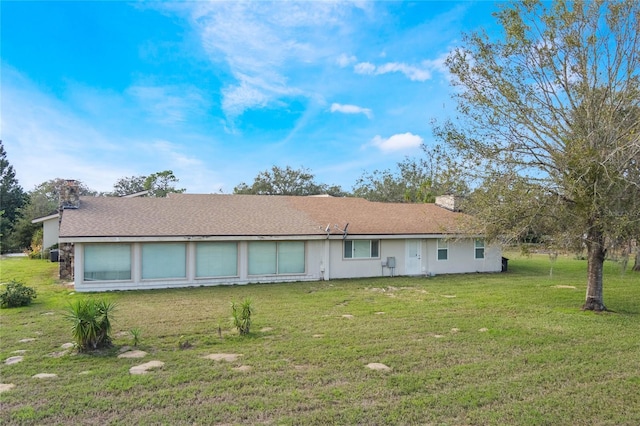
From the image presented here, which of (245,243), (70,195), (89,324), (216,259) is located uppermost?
(70,195)

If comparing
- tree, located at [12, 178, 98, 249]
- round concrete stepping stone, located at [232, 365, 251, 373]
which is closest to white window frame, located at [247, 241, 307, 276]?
round concrete stepping stone, located at [232, 365, 251, 373]

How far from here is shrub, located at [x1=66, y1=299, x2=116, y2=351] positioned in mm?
6746

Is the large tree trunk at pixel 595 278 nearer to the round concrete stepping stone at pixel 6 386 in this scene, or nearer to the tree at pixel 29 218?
the round concrete stepping stone at pixel 6 386

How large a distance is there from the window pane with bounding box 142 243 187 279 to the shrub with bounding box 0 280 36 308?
3.79 metres

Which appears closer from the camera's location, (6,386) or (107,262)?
(6,386)

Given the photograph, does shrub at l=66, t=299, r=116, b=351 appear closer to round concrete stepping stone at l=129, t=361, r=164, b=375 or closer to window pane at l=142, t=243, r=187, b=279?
round concrete stepping stone at l=129, t=361, r=164, b=375

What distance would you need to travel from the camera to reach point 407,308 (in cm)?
1085

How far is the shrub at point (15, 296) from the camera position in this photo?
10.7m

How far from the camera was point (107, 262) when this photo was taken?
13922 millimetres

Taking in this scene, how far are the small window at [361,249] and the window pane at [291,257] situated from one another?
6.56ft

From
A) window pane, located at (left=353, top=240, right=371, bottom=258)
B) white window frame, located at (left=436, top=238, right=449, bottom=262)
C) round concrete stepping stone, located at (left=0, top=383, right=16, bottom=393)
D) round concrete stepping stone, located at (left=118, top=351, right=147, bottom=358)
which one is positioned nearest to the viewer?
round concrete stepping stone, located at (left=0, top=383, right=16, bottom=393)

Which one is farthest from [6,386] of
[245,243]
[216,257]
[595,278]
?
[595,278]

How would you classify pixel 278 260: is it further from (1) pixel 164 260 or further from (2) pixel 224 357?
(2) pixel 224 357

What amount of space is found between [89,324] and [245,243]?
8.90 metres
